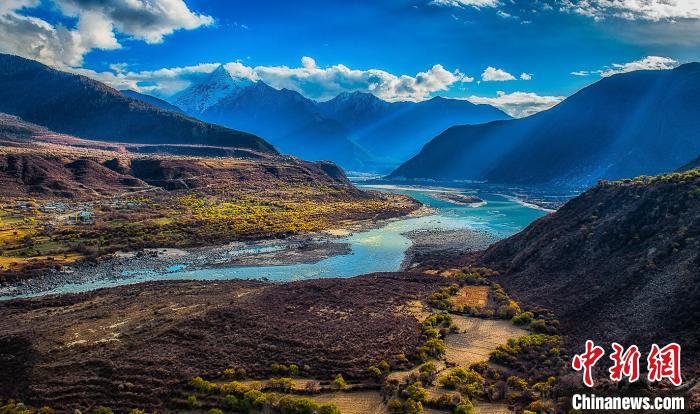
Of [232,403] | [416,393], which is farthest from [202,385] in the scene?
[416,393]

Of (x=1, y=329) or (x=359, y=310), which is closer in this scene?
(x=1, y=329)

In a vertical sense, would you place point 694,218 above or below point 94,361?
above

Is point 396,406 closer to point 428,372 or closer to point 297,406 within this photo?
point 428,372

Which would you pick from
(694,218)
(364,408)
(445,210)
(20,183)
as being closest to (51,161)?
(20,183)

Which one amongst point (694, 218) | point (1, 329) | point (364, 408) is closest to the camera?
point (364, 408)

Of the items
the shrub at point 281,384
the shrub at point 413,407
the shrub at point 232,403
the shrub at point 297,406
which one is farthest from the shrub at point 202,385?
the shrub at point 413,407

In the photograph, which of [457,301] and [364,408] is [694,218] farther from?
[364,408]

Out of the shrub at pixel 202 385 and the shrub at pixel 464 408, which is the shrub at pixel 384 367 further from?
the shrub at pixel 202 385
